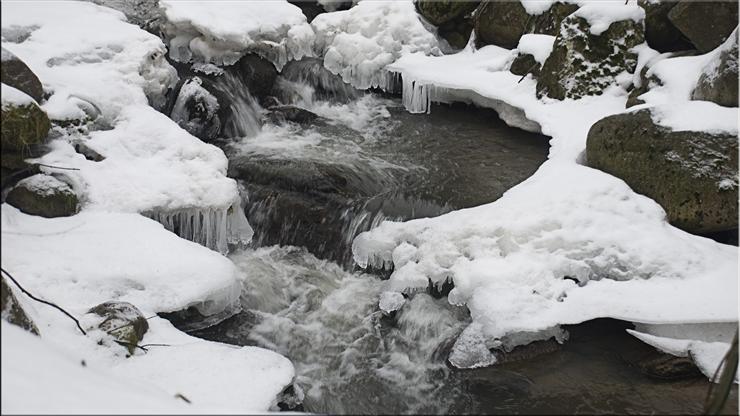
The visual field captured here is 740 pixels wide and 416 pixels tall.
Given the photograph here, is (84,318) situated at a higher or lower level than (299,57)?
lower

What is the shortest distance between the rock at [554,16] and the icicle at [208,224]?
543cm

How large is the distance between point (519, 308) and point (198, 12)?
6.45 meters

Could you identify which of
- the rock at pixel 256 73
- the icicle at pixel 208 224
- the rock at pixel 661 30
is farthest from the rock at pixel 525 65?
→ the icicle at pixel 208 224

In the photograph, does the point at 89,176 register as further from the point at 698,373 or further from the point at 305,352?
the point at 698,373

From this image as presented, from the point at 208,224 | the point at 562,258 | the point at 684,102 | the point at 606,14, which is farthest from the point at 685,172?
the point at 208,224

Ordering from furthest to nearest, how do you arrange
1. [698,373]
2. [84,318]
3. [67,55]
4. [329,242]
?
1. [67,55]
2. [329,242]
3. [698,373]
4. [84,318]

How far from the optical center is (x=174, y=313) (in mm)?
4949

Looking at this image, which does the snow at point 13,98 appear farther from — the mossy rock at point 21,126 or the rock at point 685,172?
the rock at point 685,172

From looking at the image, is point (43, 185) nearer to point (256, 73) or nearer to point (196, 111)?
point (196, 111)

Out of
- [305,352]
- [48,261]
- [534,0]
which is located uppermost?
[534,0]

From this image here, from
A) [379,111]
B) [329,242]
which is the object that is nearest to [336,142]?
[379,111]

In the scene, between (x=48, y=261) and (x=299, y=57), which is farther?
(x=299, y=57)

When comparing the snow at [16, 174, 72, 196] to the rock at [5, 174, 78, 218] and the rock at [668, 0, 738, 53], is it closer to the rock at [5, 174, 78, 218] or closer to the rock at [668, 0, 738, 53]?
the rock at [5, 174, 78, 218]

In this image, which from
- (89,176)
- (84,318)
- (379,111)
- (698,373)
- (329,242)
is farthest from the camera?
(379,111)
